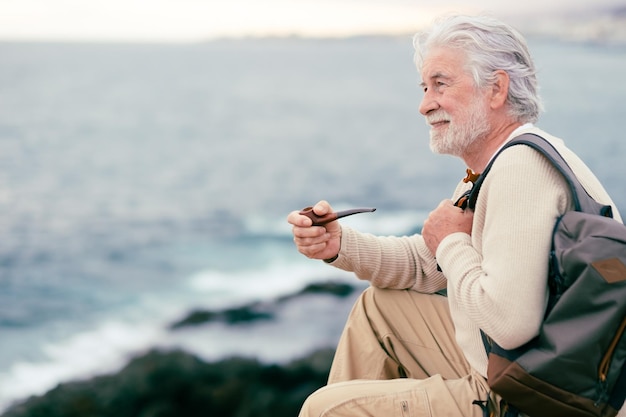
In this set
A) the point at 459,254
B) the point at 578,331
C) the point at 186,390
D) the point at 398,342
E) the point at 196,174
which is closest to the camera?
Answer: the point at 578,331

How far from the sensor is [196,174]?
10.7 metres

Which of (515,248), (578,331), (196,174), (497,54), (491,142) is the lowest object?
(578,331)

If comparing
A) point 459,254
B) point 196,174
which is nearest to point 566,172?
point 459,254

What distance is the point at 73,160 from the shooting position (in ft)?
34.6

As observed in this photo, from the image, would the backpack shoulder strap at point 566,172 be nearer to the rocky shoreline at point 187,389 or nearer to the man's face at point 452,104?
the man's face at point 452,104

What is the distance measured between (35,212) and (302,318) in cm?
477

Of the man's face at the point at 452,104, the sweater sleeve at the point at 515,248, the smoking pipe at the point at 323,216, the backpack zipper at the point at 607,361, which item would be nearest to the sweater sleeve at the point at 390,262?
the smoking pipe at the point at 323,216

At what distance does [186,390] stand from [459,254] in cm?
289

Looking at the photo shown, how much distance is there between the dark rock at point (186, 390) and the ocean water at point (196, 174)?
260mm

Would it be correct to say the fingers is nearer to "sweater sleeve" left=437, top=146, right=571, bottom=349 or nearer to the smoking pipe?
the smoking pipe

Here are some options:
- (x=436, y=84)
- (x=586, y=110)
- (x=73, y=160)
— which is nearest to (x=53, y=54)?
(x=73, y=160)

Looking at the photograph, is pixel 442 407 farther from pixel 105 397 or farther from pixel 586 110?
pixel 586 110

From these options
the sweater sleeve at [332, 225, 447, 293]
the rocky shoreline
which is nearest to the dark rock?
the rocky shoreline

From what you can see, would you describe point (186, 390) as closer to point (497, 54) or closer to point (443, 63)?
point (443, 63)
